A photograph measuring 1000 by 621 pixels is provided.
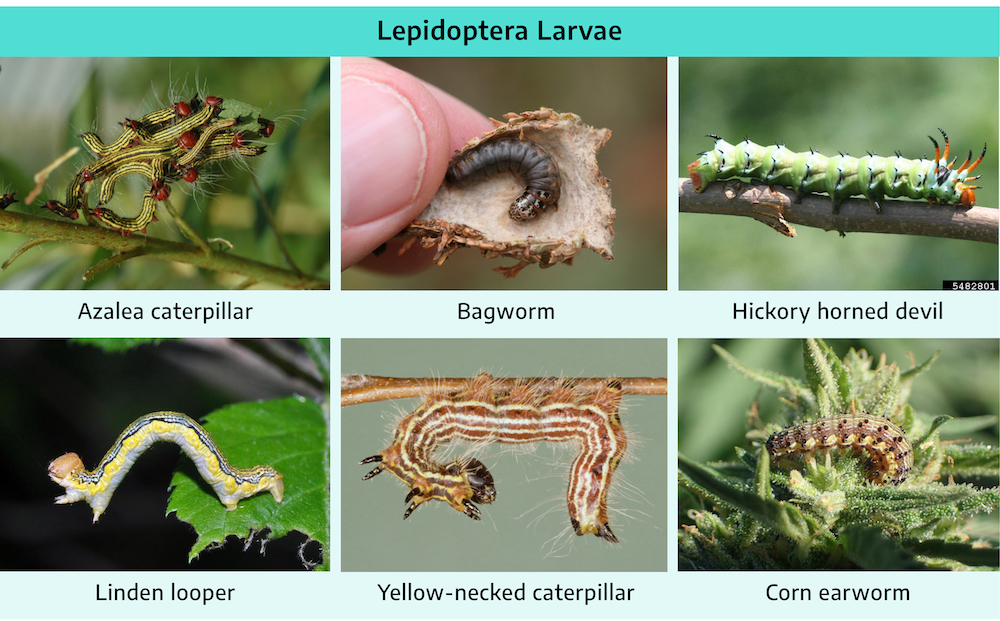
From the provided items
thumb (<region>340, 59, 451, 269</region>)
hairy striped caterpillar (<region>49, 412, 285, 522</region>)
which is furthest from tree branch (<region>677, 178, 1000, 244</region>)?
hairy striped caterpillar (<region>49, 412, 285, 522</region>)

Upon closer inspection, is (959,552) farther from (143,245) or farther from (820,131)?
(143,245)

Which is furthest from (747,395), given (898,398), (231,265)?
(231,265)

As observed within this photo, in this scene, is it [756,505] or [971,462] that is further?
[971,462]

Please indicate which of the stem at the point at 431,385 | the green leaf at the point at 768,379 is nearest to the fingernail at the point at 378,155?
the stem at the point at 431,385

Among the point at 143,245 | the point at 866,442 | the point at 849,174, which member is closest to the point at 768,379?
the point at 866,442

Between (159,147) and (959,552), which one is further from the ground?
(159,147)

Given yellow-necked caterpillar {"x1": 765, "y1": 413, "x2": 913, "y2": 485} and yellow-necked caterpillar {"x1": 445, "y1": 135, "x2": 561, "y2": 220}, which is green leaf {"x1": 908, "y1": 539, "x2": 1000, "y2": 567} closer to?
yellow-necked caterpillar {"x1": 765, "y1": 413, "x2": 913, "y2": 485}
